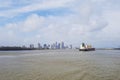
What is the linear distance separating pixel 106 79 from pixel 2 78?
10.6 meters

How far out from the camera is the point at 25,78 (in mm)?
25781

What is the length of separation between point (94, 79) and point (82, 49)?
13399 centimetres

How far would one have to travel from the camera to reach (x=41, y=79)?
2541cm

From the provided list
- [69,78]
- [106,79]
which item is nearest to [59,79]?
[69,78]

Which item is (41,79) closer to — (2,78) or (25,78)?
(25,78)

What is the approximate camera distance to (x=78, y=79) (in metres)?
25.8

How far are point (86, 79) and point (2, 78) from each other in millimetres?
8588

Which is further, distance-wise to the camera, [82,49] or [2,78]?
[82,49]

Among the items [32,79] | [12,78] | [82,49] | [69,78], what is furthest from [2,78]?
[82,49]

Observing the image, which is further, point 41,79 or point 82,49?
point 82,49

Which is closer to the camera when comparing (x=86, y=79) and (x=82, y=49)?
(x=86, y=79)

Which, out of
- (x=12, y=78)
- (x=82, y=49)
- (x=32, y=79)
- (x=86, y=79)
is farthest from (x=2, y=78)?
(x=82, y=49)

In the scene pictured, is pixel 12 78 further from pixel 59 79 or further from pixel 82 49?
pixel 82 49

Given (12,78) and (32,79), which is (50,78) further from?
(12,78)
